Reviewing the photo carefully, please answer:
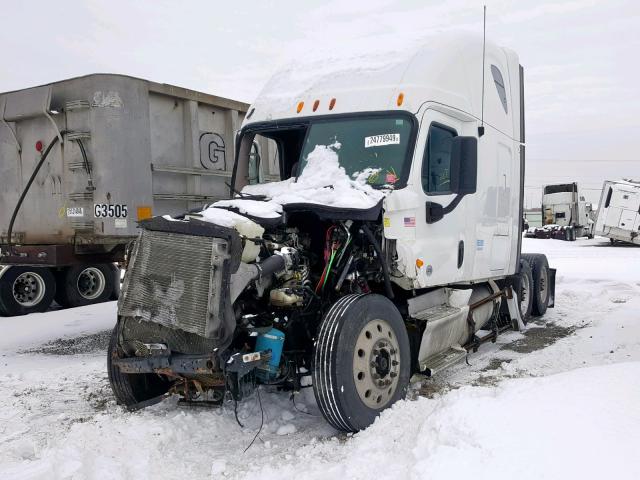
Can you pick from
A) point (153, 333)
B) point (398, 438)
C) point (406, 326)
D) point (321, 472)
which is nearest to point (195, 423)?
point (153, 333)

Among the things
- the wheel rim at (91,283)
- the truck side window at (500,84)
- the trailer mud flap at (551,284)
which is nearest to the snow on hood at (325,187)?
the truck side window at (500,84)

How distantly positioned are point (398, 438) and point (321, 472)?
0.57 m

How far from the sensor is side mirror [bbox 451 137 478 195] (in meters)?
5.20

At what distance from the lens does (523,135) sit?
7801 millimetres

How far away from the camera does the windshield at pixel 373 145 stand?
16.8 feet

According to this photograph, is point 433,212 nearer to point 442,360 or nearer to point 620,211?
point 442,360

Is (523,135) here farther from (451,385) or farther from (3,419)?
(3,419)

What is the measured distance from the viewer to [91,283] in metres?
10.5

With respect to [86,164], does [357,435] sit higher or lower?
lower

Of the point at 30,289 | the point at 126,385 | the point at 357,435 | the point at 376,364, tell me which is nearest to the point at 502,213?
the point at 376,364

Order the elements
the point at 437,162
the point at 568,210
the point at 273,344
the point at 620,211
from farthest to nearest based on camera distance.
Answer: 1. the point at 568,210
2. the point at 620,211
3. the point at 437,162
4. the point at 273,344

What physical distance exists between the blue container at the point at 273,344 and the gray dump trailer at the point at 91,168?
4916 millimetres

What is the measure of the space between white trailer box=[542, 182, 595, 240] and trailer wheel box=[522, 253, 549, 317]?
2373 cm

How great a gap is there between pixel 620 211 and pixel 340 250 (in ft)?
76.2
